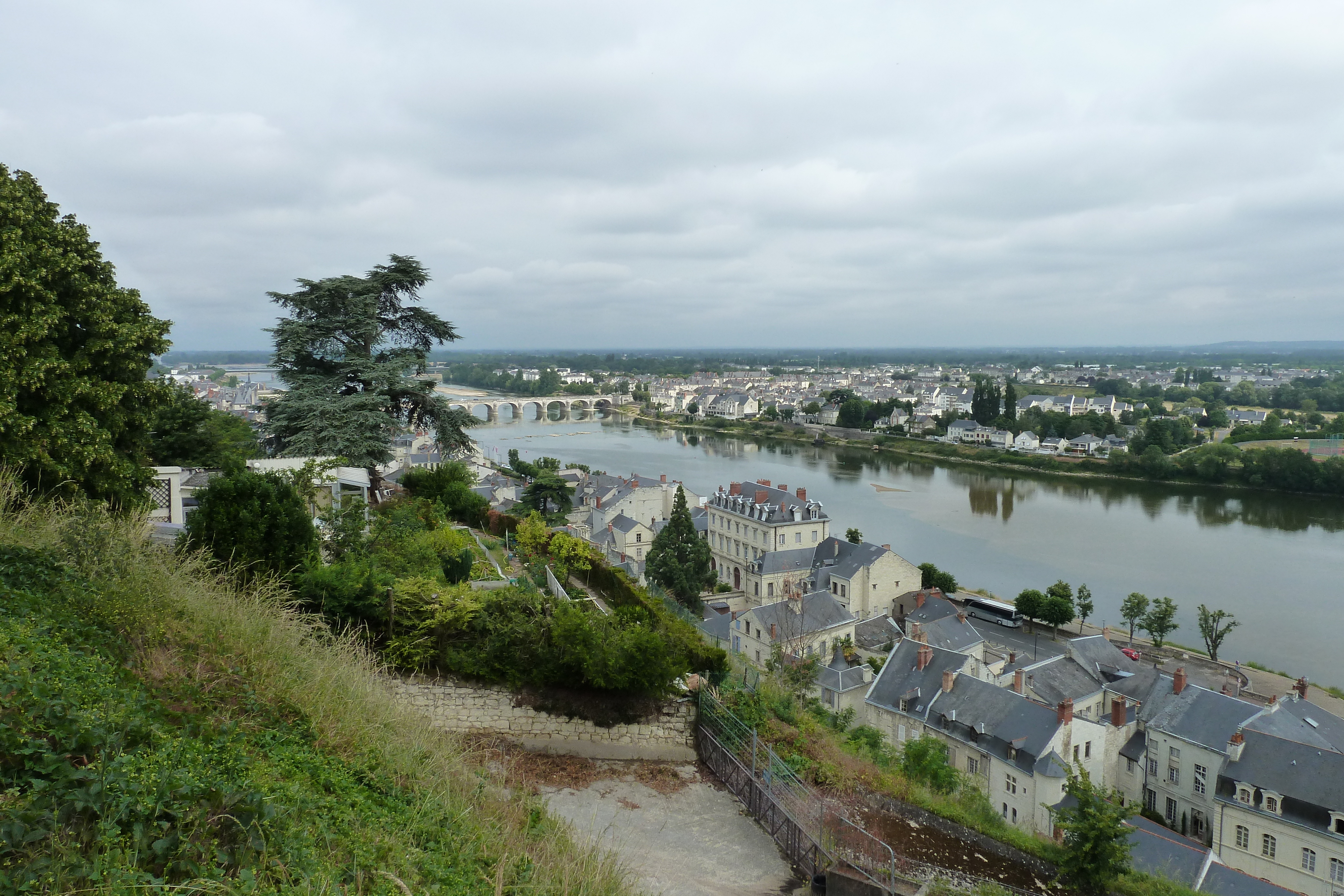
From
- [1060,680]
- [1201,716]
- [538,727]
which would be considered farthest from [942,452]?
[538,727]

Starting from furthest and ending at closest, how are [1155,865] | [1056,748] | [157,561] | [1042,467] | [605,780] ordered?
[1042,467]
[1056,748]
[1155,865]
[605,780]
[157,561]

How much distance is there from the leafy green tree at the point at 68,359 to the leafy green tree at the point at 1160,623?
53.8 feet

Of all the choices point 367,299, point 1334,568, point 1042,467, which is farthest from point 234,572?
point 1042,467

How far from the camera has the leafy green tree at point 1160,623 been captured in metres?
15.1

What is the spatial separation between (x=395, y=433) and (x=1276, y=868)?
1028 cm

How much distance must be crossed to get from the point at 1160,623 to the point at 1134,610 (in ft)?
1.70

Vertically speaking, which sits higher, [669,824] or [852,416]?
[852,416]

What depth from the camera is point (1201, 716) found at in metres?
9.59

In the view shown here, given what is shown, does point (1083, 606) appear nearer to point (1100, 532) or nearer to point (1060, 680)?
point (1060, 680)

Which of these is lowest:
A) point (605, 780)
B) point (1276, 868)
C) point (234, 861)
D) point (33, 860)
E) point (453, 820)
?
point (1276, 868)

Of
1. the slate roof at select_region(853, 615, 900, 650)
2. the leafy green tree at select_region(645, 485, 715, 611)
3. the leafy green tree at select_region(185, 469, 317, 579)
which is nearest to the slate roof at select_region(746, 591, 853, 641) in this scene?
the slate roof at select_region(853, 615, 900, 650)

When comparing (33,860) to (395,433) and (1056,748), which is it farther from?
(1056,748)

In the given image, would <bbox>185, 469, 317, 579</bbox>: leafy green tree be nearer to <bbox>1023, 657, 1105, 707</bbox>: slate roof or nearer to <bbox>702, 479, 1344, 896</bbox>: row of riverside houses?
<bbox>702, 479, 1344, 896</bbox>: row of riverside houses

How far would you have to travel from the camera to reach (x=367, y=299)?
8.92m
